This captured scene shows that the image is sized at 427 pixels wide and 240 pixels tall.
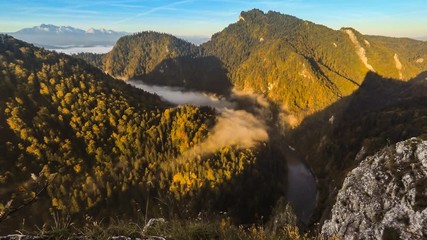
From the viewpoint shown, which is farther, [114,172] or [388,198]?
[114,172]

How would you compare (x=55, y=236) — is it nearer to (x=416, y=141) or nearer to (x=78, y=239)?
(x=78, y=239)

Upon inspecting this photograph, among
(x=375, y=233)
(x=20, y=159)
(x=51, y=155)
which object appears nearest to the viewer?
(x=375, y=233)

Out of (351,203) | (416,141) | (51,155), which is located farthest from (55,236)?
(51,155)

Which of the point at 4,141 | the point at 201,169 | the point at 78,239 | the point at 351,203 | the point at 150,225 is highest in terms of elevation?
the point at 78,239

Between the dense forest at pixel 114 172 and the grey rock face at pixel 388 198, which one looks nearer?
the grey rock face at pixel 388 198

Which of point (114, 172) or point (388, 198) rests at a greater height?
point (388, 198)

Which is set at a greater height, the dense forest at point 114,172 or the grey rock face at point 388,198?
the grey rock face at point 388,198

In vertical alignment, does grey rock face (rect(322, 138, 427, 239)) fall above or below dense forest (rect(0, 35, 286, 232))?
above

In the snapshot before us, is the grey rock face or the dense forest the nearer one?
the grey rock face
